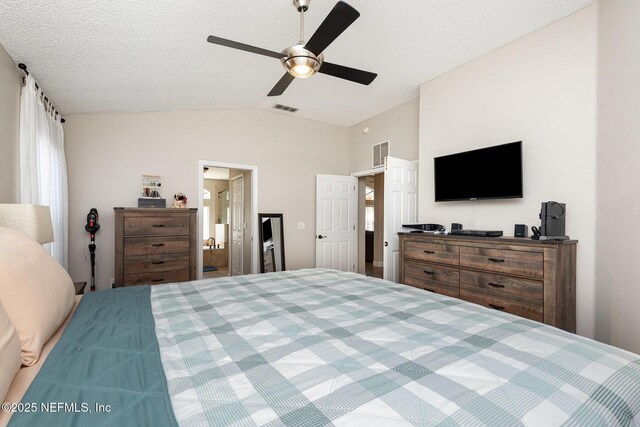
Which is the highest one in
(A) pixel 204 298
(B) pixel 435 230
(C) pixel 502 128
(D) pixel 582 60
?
(D) pixel 582 60

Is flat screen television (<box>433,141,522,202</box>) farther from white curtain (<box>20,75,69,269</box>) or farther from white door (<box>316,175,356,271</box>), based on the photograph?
white curtain (<box>20,75,69,269</box>)

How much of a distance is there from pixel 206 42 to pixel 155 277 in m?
2.60

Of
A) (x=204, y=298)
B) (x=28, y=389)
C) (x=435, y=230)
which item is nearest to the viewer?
(x=28, y=389)

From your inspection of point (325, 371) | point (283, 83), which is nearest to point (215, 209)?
point (283, 83)

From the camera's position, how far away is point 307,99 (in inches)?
175

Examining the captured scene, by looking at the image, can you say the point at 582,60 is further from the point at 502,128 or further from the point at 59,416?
the point at 59,416

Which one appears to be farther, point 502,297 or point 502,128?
point 502,128

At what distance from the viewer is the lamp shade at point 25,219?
1.92 meters

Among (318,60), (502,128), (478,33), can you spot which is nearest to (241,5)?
(318,60)

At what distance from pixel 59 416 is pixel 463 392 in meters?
0.95

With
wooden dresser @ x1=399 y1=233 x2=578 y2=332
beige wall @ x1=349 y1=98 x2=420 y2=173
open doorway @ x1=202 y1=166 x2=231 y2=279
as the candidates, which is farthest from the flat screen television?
open doorway @ x1=202 y1=166 x2=231 y2=279

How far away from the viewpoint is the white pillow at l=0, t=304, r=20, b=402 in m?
0.73

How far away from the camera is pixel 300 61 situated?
2.10 meters

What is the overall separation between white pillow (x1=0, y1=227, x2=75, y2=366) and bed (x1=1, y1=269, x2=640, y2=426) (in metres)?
0.07
